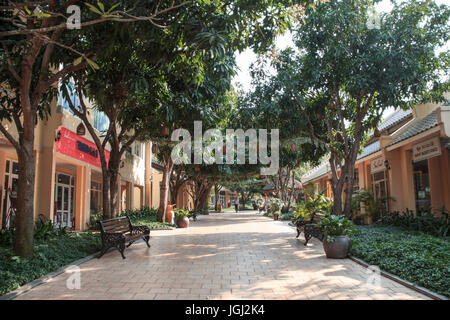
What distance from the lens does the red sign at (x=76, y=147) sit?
491 inches

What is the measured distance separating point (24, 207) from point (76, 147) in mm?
7822

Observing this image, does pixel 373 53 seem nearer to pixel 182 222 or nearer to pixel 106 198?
pixel 106 198

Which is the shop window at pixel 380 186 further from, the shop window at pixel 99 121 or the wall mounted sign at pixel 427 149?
the shop window at pixel 99 121

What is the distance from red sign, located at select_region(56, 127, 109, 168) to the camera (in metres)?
12.5

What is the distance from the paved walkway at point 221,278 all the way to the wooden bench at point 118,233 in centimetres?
29

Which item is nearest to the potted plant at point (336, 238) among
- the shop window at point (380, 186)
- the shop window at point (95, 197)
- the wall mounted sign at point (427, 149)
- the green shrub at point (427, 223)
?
the green shrub at point (427, 223)

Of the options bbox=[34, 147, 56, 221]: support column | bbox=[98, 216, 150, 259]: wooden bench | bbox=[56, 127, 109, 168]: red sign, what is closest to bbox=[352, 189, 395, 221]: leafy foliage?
bbox=[98, 216, 150, 259]: wooden bench

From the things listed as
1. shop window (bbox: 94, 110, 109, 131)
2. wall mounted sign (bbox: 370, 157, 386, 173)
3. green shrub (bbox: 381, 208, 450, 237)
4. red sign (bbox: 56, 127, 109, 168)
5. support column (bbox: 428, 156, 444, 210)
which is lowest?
green shrub (bbox: 381, 208, 450, 237)

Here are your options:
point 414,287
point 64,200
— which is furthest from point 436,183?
point 64,200

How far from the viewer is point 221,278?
594 cm

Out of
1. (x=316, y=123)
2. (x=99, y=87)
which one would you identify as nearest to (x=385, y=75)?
(x=316, y=123)

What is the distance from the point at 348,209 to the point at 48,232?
9.32 m

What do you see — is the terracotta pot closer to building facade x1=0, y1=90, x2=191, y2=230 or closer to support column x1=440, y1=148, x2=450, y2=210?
building facade x1=0, y1=90, x2=191, y2=230
